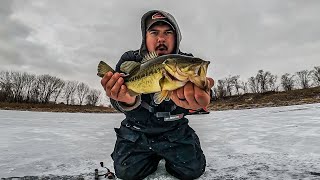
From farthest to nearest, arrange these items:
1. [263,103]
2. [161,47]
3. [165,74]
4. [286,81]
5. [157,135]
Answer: [286,81] < [263,103] < [157,135] < [161,47] < [165,74]

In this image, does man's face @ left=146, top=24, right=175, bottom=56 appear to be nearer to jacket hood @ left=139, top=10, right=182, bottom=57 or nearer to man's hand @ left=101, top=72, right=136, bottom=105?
jacket hood @ left=139, top=10, right=182, bottom=57

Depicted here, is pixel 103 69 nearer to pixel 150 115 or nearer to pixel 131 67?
pixel 131 67

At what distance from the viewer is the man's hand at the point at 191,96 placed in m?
2.12

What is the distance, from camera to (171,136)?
3117 millimetres

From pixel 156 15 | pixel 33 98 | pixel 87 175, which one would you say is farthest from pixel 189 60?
pixel 33 98

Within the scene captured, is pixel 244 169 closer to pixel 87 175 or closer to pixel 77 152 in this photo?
pixel 87 175

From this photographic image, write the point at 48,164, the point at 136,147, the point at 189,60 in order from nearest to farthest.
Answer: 1. the point at 189,60
2. the point at 136,147
3. the point at 48,164

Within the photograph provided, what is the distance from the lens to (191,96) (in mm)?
2160

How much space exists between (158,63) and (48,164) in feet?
7.97

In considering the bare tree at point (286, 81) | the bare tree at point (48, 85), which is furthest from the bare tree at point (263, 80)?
the bare tree at point (48, 85)

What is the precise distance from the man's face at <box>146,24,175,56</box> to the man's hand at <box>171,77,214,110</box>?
873mm

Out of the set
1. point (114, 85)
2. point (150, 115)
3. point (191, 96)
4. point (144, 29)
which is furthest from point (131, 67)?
point (144, 29)

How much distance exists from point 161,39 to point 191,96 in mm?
1090

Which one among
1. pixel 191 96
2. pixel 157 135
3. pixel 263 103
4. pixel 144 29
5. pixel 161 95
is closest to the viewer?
pixel 161 95
